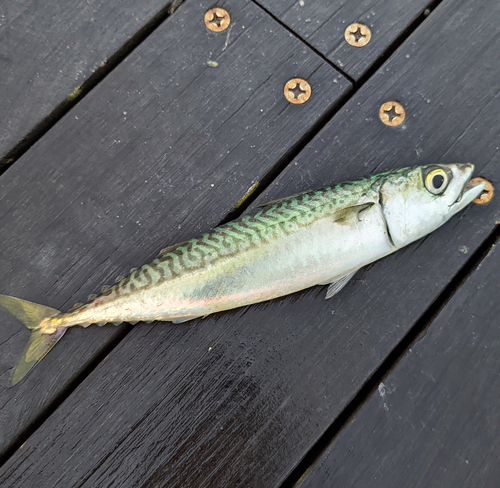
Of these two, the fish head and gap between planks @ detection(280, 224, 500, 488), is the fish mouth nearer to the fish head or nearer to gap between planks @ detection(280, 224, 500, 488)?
the fish head

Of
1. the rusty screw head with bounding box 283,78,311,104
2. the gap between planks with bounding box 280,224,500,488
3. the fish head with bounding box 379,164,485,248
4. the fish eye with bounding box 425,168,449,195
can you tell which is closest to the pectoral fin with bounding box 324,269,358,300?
the fish head with bounding box 379,164,485,248

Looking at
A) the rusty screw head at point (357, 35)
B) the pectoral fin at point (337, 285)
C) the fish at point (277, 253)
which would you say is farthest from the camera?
the rusty screw head at point (357, 35)

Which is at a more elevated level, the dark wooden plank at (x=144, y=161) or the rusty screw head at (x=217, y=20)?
the rusty screw head at (x=217, y=20)

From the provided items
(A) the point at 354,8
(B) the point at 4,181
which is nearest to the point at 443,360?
(A) the point at 354,8

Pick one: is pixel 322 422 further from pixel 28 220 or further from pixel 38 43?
pixel 38 43

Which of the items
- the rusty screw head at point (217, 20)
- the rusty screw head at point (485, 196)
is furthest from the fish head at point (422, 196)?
the rusty screw head at point (217, 20)

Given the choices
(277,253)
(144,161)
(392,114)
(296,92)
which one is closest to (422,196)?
(392,114)

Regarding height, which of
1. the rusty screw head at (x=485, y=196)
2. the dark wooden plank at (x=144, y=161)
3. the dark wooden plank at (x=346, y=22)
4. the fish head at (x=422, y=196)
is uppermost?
the dark wooden plank at (x=346, y=22)

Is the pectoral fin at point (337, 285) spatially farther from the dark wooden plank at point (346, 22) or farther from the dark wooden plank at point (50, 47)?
the dark wooden plank at point (50, 47)
